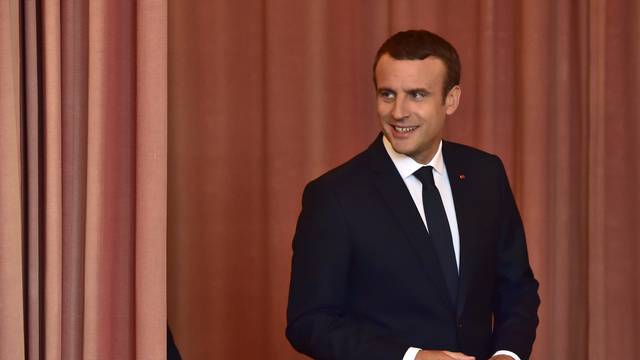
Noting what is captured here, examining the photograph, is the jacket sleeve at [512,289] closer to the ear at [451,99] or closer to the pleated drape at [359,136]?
the ear at [451,99]

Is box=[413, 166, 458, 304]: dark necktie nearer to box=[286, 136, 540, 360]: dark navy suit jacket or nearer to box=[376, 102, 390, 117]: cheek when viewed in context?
box=[286, 136, 540, 360]: dark navy suit jacket

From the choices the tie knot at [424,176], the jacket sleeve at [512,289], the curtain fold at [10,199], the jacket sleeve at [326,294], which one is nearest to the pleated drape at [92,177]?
the curtain fold at [10,199]

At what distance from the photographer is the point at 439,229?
89.7 inches

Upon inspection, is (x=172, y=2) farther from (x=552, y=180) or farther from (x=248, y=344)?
(x=552, y=180)

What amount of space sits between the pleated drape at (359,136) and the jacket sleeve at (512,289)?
1.23 m

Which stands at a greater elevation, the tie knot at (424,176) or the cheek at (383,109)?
the cheek at (383,109)

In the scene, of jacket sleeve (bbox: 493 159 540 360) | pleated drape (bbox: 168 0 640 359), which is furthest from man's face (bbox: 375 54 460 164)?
pleated drape (bbox: 168 0 640 359)

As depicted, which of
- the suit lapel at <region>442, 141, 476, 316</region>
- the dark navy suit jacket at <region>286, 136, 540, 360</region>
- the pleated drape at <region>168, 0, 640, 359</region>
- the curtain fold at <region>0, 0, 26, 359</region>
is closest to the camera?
the curtain fold at <region>0, 0, 26, 359</region>

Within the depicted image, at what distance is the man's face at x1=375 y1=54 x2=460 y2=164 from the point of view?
2225 mm

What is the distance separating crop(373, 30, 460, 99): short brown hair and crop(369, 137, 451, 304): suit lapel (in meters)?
0.22

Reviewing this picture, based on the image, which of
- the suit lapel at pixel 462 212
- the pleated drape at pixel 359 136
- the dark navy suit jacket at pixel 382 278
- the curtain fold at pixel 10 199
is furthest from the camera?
the pleated drape at pixel 359 136

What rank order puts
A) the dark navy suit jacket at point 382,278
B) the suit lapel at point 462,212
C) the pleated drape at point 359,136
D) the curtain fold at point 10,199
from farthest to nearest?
1. the pleated drape at point 359,136
2. the suit lapel at point 462,212
3. the dark navy suit jacket at point 382,278
4. the curtain fold at point 10,199

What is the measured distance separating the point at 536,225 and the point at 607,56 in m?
0.69

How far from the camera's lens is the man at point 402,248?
216 cm
